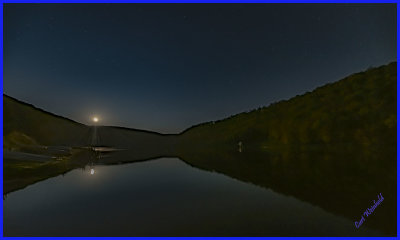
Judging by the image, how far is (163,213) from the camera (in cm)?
1323

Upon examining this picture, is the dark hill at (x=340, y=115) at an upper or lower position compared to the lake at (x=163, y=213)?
upper

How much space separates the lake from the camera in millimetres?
10781

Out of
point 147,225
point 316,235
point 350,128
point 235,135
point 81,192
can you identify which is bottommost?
point 316,235

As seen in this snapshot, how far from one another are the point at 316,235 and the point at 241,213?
3.33m

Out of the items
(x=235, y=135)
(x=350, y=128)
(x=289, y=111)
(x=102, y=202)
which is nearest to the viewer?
(x=102, y=202)

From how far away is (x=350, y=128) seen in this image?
5897 cm

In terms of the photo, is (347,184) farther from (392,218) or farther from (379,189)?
(392,218)

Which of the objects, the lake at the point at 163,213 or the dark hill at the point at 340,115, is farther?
the dark hill at the point at 340,115

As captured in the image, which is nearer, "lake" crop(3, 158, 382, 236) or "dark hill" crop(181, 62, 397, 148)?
"lake" crop(3, 158, 382, 236)

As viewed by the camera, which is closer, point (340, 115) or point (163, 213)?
point (163, 213)

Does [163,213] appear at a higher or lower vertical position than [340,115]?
lower

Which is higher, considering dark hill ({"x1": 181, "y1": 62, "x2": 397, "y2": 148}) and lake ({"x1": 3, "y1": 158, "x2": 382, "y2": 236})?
dark hill ({"x1": 181, "y1": 62, "x2": 397, "y2": 148})

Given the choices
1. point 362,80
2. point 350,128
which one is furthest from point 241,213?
point 362,80

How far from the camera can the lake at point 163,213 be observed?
1078cm
